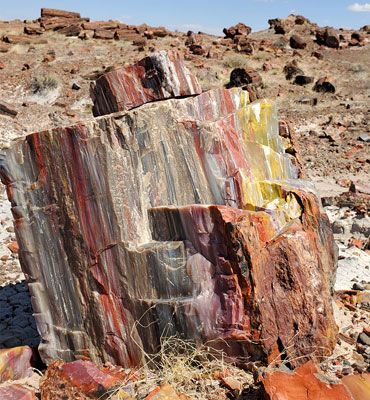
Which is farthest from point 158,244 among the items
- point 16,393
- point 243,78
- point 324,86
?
point 324,86

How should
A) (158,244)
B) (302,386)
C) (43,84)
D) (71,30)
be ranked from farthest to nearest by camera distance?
(71,30)
(43,84)
(158,244)
(302,386)

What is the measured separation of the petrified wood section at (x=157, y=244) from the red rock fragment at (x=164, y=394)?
1.70ft

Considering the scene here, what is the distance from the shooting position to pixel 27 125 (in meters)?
13.1

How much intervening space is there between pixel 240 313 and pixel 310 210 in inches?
43.6

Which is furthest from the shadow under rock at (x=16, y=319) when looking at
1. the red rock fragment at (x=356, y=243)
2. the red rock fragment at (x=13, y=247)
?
the red rock fragment at (x=356, y=243)

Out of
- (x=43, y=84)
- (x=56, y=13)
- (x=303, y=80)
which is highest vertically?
(x=56, y=13)

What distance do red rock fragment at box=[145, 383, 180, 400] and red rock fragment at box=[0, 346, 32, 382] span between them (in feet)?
4.51

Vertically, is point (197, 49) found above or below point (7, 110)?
above

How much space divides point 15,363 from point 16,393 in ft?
1.56

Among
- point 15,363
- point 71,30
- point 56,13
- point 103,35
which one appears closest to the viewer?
point 15,363

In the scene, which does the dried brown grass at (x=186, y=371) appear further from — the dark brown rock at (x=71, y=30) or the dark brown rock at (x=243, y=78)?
the dark brown rock at (x=71, y=30)

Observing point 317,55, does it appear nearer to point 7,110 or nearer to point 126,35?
point 126,35

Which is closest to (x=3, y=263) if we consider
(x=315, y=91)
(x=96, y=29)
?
(x=315, y=91)

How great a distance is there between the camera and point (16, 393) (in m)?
3.04
